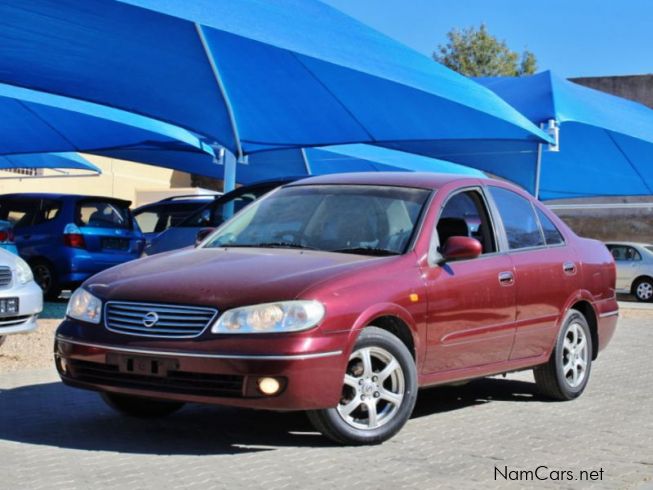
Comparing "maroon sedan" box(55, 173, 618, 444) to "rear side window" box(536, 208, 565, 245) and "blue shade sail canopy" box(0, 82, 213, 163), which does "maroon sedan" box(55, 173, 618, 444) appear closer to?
"rear side window" box(536, 208, 565, 245)

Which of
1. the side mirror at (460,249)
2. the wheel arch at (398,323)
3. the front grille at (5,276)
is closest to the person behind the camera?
the wheel arch at (398,323)

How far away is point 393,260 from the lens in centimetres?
627

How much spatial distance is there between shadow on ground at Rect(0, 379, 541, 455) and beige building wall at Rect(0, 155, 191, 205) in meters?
23.7

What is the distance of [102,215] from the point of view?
53.1 ft

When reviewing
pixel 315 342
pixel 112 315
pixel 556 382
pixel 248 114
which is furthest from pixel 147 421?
pixel 248 114

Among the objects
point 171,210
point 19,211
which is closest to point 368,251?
point 19,211

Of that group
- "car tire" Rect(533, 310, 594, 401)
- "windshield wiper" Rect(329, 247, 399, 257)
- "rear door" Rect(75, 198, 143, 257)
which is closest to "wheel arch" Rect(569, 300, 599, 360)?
"car tire" Rect(533, 310, 594, 401)

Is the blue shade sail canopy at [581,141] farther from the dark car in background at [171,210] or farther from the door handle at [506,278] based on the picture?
the door handle at [506,278]

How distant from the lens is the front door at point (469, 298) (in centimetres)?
645

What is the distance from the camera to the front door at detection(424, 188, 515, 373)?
21.1 ft

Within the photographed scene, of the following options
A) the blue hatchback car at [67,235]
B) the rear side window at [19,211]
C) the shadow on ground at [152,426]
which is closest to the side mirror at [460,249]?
the shadow on ground at [152,426]

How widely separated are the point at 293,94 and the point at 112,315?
28.1 feet

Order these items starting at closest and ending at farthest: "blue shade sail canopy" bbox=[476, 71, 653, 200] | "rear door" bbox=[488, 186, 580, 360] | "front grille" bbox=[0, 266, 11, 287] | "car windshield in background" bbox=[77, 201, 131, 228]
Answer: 1. "rear door" bbox=[488, 186, 580, 360]
2. "front grille" bbox=[0, 266, 11, 287]
3. "car windshield in background" bbox=[77, 201, 131, 228]
4. "blue shade sail canopy" bbox=[476, 71, 653, 200]

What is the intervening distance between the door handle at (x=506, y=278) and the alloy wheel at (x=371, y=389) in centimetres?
135
